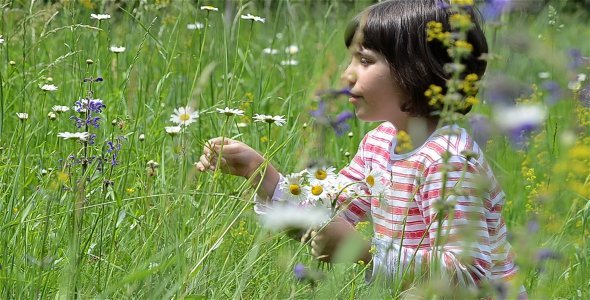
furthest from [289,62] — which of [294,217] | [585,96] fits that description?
[294,217]

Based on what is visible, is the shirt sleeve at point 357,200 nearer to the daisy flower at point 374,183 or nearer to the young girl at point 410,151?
the young girl at point 410,151

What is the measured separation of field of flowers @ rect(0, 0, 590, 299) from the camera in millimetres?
1373

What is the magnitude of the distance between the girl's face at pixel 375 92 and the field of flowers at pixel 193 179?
0.21 feet

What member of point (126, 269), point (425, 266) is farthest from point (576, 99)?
point (126, 269)

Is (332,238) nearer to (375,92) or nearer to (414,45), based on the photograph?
(375,92)

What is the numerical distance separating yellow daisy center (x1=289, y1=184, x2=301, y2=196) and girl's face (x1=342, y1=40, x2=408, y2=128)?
401 millimetres

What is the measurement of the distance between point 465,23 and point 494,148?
17 cm

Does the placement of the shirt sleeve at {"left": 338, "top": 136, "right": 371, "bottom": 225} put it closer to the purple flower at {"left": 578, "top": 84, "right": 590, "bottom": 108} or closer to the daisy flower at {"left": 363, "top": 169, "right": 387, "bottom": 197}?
the daisy flower at {"left": 363, "top": 169, "right": 387, "bottom": 197}

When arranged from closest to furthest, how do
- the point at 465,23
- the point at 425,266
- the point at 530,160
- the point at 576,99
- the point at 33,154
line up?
1. the point at 465,23
2. the point at 425,266
3. the point at 576,99
4. the point at 33,154
5. the point at 530,160

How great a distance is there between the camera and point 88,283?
1698mm

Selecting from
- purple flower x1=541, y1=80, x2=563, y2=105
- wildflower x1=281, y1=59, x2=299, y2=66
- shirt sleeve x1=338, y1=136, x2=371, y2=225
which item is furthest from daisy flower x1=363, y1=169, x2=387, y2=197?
wildflower x1=281, y1=59, x2=299, y2=66

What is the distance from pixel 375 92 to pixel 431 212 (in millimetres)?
282

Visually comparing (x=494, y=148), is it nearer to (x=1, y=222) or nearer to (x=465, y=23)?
(x=465, y=23)

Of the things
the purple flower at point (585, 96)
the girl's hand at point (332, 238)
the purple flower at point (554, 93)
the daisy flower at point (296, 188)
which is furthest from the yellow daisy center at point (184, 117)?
the purple flower at point (585, 96)
